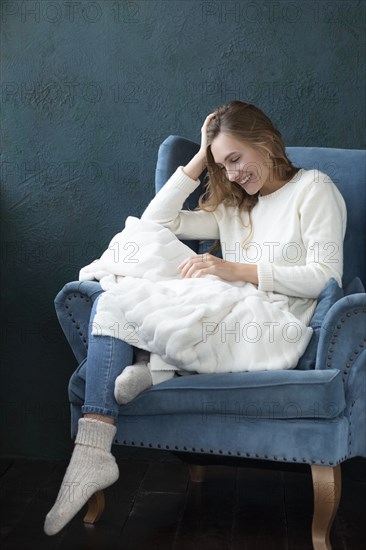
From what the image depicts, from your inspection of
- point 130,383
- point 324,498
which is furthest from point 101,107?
point 324,498

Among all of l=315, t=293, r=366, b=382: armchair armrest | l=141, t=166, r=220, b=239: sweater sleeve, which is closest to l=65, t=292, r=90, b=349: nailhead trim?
l=141, t=166, r=220, b=239: sweater sleeve

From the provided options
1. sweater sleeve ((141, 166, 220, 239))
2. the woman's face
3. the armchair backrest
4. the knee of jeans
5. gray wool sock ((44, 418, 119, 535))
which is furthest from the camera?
the armchair backrest

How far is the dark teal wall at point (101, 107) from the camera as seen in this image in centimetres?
304

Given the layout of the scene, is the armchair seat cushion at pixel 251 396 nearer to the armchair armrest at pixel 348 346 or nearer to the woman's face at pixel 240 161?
the armchair armrest at pixel 348 346

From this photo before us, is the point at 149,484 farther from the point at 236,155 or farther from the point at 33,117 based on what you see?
the point at 33,117

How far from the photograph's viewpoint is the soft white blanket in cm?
224

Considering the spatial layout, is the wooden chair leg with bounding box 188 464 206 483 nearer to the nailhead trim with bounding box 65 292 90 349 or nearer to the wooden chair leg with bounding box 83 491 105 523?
the wooden chair leg with bounding box 83 491 105 523

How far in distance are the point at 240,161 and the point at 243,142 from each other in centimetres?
6

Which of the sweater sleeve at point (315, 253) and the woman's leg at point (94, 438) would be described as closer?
the woman's leg at point (94, 438)

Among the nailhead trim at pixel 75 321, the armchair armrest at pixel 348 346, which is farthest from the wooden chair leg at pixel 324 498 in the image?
the nailhead trim at pixel 75 321

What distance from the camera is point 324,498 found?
2.20 meters

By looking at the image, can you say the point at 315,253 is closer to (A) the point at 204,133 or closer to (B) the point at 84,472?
(A) the point at 204,133

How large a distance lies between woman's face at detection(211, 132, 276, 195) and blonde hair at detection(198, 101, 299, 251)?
0.02 metres

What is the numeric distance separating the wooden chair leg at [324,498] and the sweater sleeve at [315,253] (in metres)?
0.55
